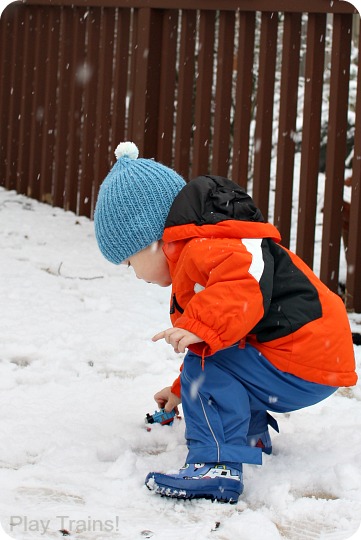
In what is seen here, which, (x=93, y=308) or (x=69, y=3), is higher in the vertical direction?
(x=69, y=3)

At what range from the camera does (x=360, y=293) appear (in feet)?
13.8

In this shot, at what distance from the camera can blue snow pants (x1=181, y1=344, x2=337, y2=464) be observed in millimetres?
2191

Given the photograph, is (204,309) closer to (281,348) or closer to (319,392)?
(281,348)

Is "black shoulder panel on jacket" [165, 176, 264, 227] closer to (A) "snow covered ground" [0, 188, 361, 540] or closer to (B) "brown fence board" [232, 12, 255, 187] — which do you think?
(A) "snow covered ground" [0, 188, 361, 540]

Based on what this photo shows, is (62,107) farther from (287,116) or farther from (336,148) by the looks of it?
(336,148)

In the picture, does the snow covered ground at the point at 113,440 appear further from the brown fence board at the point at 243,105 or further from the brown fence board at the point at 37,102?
the brown fence board at the point at 37,102

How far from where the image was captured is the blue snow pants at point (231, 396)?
7.19 feet

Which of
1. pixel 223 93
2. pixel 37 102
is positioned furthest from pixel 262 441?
pixel 37 102

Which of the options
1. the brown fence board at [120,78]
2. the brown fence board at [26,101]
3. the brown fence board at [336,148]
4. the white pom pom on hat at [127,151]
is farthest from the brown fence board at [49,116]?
the white pom pom on hat at [127,151]

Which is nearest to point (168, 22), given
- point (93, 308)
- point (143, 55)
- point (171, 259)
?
point (143, 55)

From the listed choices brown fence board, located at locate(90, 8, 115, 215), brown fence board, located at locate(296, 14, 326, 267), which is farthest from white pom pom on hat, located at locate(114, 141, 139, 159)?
brown fence board, located at locate(90, 8, 115, 215)

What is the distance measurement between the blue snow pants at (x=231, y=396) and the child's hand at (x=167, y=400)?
24 centimetres

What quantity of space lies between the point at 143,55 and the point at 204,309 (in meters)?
3.43

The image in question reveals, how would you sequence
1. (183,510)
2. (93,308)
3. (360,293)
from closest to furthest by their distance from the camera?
1. (183,510)
2. (93,308)
3. (360,293)
